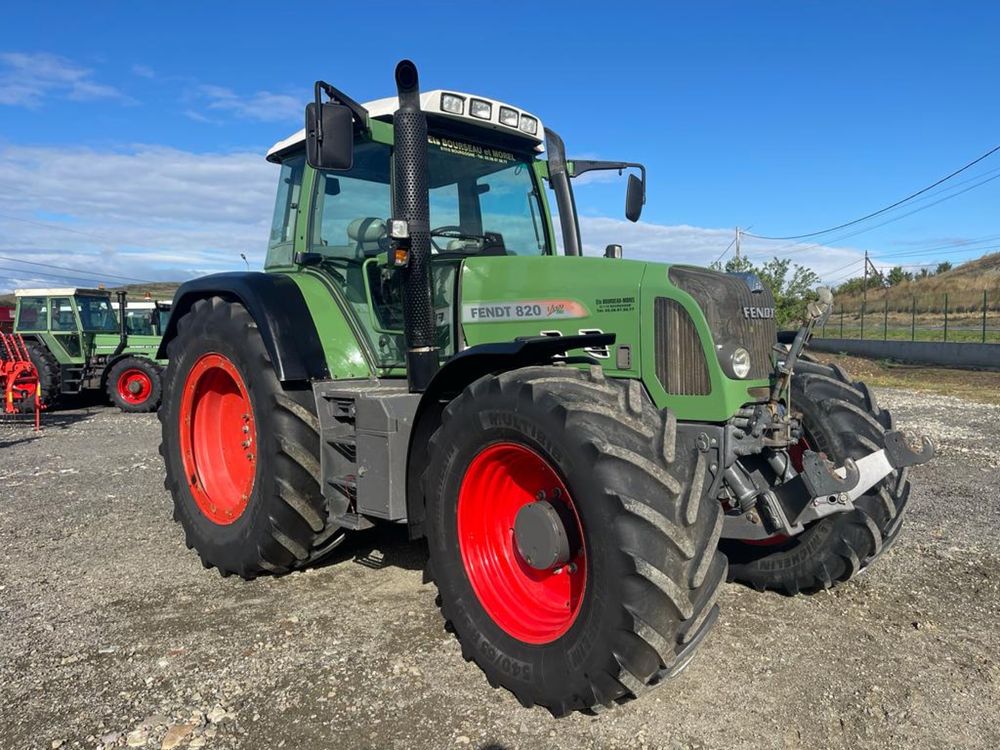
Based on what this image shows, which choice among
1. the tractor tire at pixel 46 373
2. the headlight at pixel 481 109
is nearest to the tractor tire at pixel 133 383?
the tractor tire at pixel 46 373

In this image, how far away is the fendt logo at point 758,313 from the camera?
3514 mm

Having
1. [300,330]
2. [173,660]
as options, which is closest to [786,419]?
[300,330]

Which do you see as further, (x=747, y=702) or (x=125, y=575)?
(x=125, y=575)

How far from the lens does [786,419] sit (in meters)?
3.44

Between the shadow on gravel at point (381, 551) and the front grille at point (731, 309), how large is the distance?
2.22m

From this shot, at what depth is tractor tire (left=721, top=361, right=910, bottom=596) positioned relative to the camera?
374cm

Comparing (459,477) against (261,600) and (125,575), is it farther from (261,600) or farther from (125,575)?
(125,575)

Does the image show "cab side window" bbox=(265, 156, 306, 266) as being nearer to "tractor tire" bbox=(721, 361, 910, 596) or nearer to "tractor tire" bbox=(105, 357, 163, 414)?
"tractor tire" bbox=(721, 361, 910, 596)

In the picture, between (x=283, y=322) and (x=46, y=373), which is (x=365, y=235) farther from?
(x=46, y=373)

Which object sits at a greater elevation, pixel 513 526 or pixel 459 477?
pixel 459 477

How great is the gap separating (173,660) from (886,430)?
3.61 metres

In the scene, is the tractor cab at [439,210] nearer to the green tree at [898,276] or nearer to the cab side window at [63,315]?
the cab side window at [63,315]

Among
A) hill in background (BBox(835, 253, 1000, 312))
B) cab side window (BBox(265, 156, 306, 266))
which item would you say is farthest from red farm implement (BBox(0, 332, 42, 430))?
hill in background (BBox(835, 253, 1000, 312))

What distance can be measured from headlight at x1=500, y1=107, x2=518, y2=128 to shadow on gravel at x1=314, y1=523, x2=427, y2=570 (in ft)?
8.65
